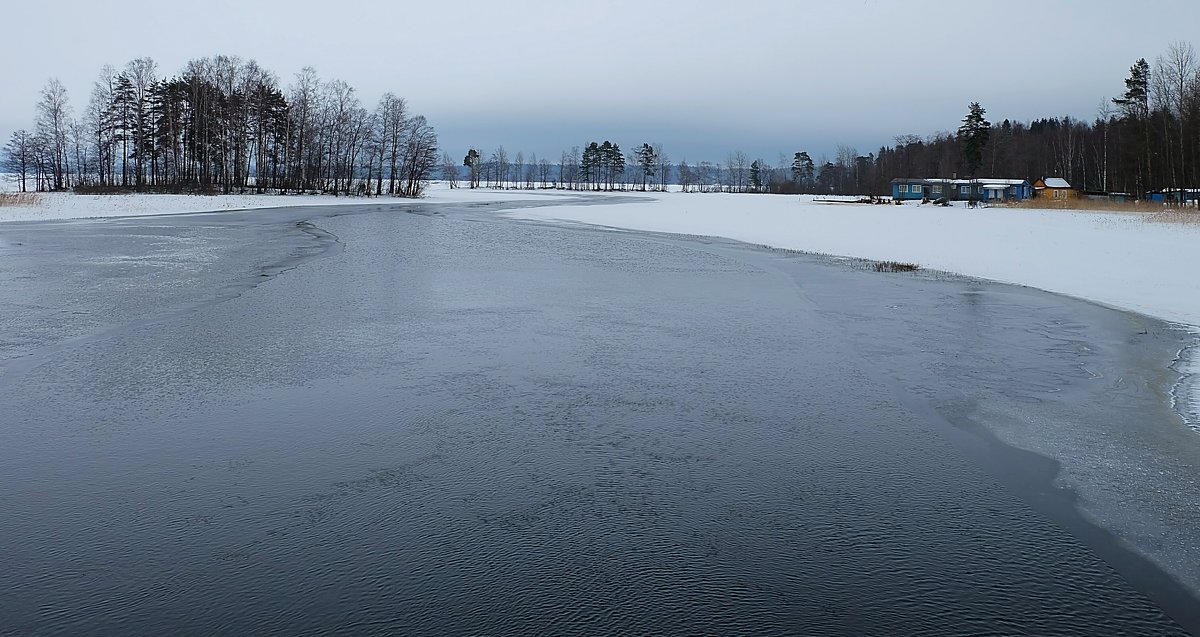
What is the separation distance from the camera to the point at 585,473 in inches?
218

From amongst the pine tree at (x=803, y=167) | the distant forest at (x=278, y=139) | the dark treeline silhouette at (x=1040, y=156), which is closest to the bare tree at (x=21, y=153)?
the distant forest at (x=278, y=139)

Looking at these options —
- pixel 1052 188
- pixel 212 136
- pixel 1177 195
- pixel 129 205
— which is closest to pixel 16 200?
pixel 129 205

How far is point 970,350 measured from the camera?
9953 millimetres

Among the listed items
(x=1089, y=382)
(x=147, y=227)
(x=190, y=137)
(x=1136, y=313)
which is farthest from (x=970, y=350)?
(x=190, y=137)

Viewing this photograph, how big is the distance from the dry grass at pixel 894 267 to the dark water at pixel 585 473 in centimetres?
698

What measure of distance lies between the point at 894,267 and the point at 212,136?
68.9 m

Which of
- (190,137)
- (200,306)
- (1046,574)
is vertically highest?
(190,137)

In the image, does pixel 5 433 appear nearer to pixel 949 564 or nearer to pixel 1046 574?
pixel 949 564

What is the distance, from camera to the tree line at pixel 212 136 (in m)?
70.1

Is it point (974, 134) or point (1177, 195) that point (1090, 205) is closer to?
point (1177, 195)

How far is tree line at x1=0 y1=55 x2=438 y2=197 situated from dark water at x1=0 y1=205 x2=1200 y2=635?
6020 cm

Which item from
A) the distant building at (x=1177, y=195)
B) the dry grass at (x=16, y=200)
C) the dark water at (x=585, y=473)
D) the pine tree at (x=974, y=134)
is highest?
the pine tree at (x=974, y=134)

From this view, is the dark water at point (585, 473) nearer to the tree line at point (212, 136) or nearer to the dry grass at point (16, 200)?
the dry grass at point (16, 200)

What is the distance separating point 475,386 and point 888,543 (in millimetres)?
Answer: 4293
